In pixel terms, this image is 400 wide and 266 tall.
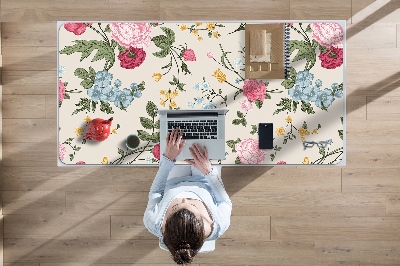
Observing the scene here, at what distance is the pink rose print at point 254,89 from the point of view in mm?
2107

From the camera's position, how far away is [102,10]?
2463 mm

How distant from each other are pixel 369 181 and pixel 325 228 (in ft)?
1.20

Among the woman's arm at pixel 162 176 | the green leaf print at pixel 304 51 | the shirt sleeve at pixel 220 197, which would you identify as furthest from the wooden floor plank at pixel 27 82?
the green leaf print at pixel 304 51

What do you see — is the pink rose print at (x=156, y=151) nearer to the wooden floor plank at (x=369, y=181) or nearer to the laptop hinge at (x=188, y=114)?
the laptop hinge at (x=188, y=114)

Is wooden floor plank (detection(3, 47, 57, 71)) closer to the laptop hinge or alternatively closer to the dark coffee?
the dark coffee

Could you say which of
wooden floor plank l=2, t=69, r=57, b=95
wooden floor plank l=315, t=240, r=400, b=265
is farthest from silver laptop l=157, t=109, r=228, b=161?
wooden floor plank l=315, t=240, r=400, b=265

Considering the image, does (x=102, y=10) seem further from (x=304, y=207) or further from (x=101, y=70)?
(x=304, y=207)

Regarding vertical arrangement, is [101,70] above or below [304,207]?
above

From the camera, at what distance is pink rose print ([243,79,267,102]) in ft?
6.91

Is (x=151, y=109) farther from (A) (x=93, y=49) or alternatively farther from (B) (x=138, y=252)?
(B) (x=138, y=252)

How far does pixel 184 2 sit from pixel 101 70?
0.69m

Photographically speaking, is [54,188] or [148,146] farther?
[54,188]

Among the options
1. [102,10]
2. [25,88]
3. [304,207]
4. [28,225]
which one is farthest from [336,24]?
[28,225]

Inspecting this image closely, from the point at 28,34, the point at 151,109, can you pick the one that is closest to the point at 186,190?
the point at 151,109
